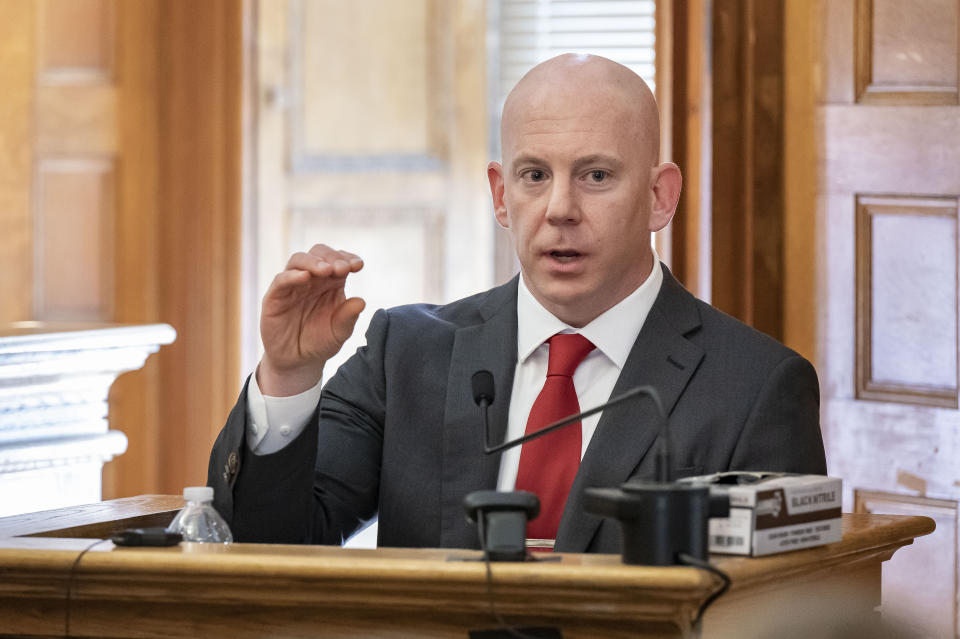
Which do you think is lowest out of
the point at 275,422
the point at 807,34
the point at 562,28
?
the point at 275,422

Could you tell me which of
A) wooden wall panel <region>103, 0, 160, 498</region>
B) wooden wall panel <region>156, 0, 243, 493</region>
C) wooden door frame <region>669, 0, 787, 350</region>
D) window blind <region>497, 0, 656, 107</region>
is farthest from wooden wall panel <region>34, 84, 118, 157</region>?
wooden door frame <region>669, 0, 787, 350</region>

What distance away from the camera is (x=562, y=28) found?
4.58m

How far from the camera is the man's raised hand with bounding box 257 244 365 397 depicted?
5.62 ft

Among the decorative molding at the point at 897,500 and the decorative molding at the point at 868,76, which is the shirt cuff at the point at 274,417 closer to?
the decorative molding at the point at 897,500

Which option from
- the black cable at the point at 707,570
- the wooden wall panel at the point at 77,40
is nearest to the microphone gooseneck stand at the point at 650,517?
the black cable at the point at 707,570

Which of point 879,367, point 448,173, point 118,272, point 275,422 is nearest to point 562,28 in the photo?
point 448,173

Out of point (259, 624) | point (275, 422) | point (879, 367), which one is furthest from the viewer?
point (879, 367)

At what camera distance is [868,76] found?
3072 mm

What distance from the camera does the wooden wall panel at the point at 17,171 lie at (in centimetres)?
410

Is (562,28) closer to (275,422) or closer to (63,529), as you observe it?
(275,422)

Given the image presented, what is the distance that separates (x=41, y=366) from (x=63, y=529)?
932 mm

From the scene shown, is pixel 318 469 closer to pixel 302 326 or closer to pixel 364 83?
pixel 302 326

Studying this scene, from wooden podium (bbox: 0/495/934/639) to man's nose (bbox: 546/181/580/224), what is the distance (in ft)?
2.16

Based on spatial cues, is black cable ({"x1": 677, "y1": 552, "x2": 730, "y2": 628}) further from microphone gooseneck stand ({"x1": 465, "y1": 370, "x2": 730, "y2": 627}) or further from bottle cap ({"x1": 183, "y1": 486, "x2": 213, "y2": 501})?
bottle cap ({"x1": 183, "y1": 486, "x2": 213, "y2": 501})
